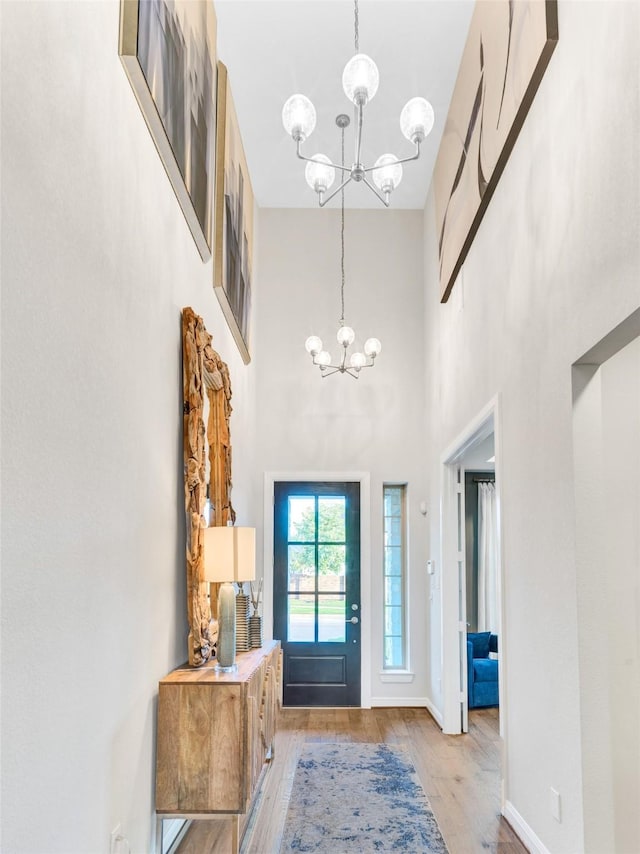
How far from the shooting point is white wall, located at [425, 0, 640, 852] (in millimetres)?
2539

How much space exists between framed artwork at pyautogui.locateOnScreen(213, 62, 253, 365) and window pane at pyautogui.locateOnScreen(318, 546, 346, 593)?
2105 mm

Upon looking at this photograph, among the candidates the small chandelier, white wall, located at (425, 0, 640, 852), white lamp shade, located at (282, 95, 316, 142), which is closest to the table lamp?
white wall, located at (425, 0, 640, 852)

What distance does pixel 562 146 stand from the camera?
314 centimetres

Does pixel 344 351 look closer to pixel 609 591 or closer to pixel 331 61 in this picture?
pixel 331 61

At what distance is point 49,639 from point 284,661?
572cm

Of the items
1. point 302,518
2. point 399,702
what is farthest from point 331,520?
point 399,702

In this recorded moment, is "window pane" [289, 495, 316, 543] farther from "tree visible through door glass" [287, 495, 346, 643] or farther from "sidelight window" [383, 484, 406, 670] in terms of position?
"sidelight window" [383, 484, 406, 670]

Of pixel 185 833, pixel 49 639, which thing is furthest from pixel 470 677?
pixel 49 639

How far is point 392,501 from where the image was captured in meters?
7.84

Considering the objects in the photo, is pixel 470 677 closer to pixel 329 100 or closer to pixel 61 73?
pixel 329 100

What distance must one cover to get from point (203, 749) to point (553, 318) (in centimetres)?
233

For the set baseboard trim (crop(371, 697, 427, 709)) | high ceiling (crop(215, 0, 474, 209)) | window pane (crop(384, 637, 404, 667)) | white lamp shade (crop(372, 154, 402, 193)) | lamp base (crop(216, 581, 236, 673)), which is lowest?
baseboard trim (crop(371, 697, 427, 709))

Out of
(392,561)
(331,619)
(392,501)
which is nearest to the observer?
(331,619)

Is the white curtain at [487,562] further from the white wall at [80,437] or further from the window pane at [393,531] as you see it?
the white wall at [80,437]
